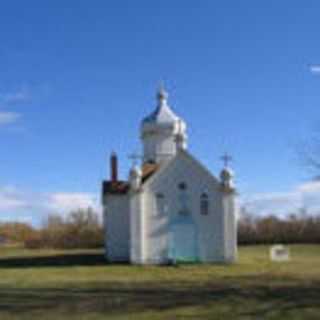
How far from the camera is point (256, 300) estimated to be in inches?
769

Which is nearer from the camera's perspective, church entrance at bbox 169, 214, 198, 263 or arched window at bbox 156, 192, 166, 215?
church entrance at bbox 169, 214, 198, 263

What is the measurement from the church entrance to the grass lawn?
27.5ft

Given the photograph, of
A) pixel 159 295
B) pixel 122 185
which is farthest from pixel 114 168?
pixel 159 295

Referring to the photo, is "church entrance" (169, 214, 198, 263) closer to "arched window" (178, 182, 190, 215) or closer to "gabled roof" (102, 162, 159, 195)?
"arched window" (178, 182, 190, 215)

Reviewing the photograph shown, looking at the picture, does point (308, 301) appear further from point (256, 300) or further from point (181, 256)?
point (181, 256)

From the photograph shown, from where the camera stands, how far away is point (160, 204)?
4200 cm

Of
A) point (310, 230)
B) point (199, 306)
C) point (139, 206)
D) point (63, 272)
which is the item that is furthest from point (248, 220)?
point (199, 306)

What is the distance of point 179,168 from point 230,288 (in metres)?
19.0

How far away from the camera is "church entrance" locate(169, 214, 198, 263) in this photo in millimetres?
41719

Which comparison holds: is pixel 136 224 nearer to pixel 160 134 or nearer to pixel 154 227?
pixel 154 227

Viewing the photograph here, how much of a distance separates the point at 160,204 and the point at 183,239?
84.9 inches

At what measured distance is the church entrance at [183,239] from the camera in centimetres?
4172

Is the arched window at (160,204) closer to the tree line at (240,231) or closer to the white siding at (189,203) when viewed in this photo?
the white siding at (189,203)

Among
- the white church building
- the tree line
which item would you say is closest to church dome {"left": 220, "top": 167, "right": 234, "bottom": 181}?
the white church building
